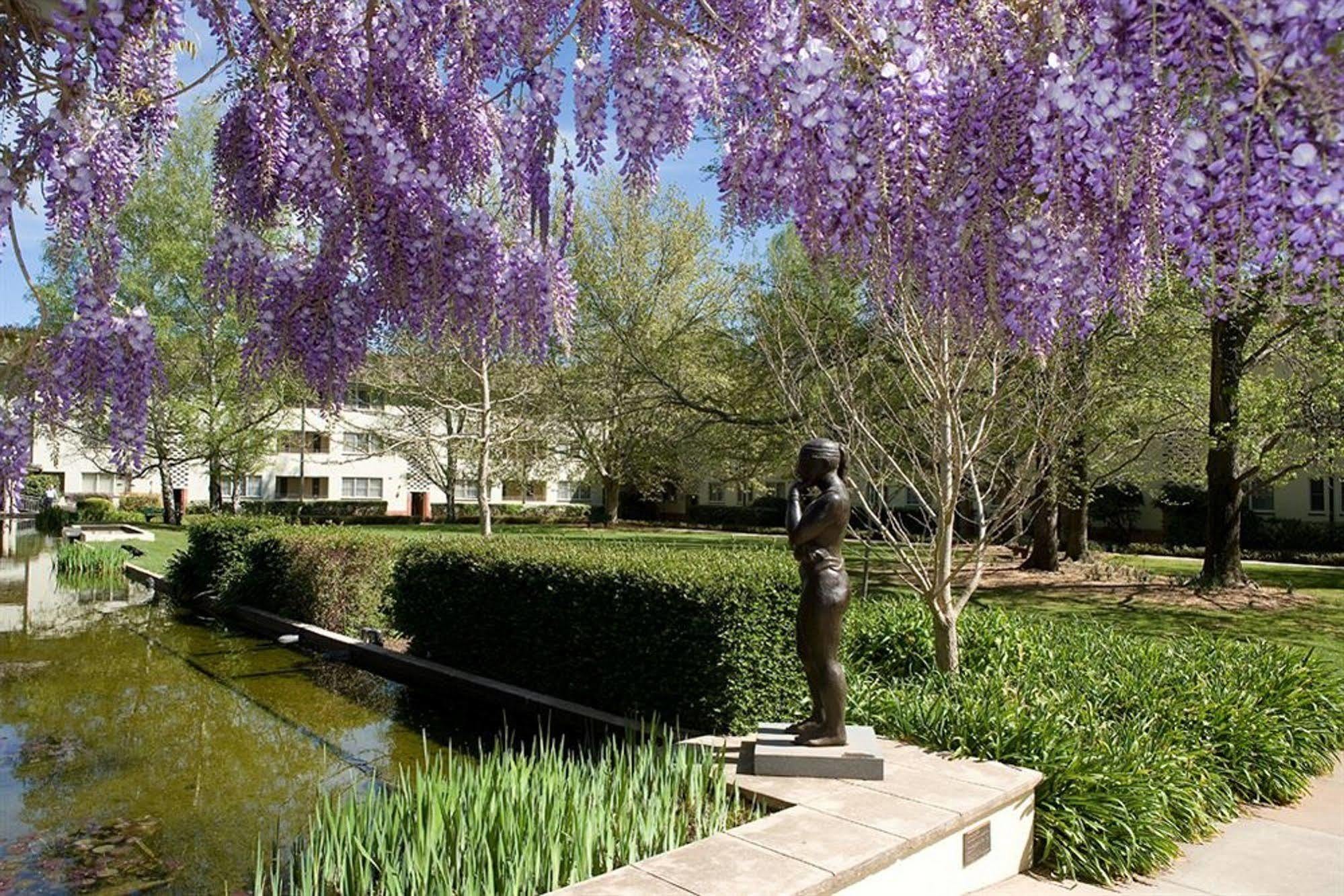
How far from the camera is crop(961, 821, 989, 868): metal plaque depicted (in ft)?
15.3

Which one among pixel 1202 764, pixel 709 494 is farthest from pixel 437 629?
pixel 709 494

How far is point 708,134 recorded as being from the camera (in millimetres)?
6477

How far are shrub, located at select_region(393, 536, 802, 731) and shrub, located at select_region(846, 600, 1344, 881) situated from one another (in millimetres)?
813

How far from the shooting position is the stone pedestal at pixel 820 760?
5191 millimetres

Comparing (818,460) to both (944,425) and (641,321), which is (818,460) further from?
(641,321)

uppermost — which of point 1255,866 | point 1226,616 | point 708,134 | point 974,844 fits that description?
point 708,134

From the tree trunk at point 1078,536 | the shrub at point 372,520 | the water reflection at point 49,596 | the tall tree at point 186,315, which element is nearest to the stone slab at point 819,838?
the water reflection at point 49,596

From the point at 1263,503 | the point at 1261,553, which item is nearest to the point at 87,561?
the point at 1261,553

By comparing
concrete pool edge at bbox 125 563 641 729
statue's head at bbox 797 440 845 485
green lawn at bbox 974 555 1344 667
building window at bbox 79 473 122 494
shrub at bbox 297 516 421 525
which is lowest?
concrete pool edge at bbox 125 563 641 729

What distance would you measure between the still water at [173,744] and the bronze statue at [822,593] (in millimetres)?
3060

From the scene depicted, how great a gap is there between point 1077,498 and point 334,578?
12.0 metres

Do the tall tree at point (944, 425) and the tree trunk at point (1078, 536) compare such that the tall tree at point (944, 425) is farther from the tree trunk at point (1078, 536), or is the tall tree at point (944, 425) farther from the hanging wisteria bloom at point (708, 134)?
the tree trunk at point (1078, 536)

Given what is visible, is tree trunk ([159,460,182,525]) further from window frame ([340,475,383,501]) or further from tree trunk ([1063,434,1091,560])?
tree trunk ([1063,434,1091,560])

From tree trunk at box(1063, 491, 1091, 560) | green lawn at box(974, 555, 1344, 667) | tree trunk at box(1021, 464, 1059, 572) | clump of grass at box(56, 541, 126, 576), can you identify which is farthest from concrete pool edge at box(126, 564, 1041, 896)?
clump of grass at box(56, 541, 126, 576)
